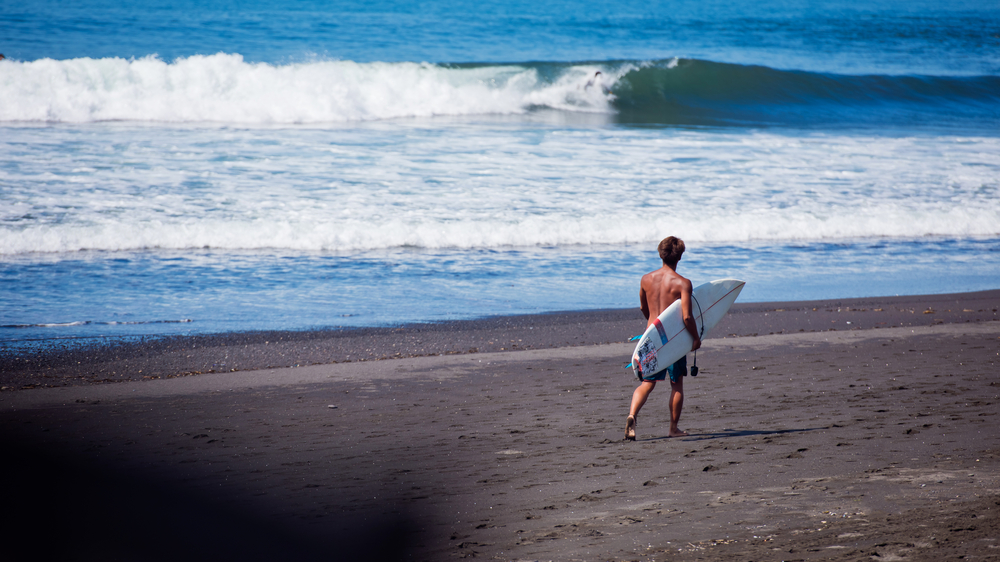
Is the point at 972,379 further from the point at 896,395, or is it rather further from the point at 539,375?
the point at 539,375

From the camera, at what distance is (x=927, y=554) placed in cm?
272

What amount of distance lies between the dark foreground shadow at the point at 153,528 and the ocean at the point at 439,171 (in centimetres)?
330

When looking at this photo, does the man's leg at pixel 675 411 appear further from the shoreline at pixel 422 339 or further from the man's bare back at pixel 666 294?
the shoreline at pixel 422 339


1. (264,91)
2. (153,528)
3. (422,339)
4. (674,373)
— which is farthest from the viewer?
(264,91)

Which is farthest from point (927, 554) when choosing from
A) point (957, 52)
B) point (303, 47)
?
point (957, 52)

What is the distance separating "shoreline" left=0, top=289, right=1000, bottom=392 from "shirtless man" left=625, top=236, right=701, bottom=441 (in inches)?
82.3

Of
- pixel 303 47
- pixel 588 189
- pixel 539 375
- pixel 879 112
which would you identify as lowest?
pixel 539 375

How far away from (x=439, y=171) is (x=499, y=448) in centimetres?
1014

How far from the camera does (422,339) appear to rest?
683cm

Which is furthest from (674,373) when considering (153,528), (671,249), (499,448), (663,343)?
(153,528)

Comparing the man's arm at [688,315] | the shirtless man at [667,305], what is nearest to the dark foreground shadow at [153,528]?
the shirtless man at [667,305]

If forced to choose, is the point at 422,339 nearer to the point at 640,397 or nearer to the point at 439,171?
the point at 640,397

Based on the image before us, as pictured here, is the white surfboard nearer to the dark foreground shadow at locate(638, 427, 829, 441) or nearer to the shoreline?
the dark foreground shadow at locate(638, 427, 829, 441)

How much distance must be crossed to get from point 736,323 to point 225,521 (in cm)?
530
